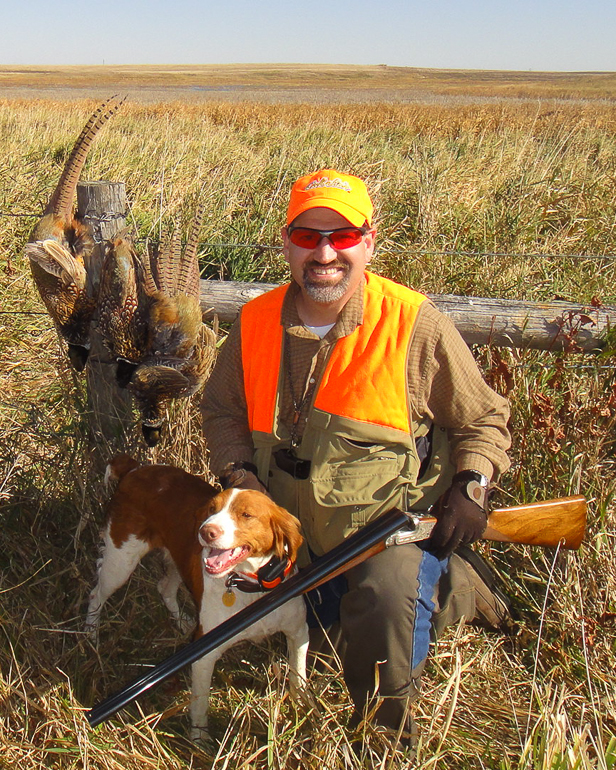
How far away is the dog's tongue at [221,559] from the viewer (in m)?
2.46

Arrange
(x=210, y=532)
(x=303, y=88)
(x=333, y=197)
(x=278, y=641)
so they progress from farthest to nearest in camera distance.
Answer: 1. (x=303, y=88)
2. (x=278, y=641)
3. (x=333, y=197)
4. (x=210, y=532)

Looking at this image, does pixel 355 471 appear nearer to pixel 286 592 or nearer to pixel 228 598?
pixel 286 592

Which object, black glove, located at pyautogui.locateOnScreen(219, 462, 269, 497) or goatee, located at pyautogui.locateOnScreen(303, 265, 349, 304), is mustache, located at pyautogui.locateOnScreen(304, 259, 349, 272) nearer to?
goatee, located at pyautogui.locateOnScreen(303, 265, 349, 304)

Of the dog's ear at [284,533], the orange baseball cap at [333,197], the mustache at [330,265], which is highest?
the orange baseball cap at [333,197]

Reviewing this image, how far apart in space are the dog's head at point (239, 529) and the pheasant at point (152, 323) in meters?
0.82

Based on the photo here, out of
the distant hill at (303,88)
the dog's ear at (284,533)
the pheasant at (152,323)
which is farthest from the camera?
the distant hill at (303,88)

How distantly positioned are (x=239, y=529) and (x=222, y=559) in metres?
0.12

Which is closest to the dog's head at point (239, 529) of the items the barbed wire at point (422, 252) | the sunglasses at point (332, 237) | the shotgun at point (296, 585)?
the shotgun at point (296, 585)

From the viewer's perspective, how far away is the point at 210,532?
2.42 meters

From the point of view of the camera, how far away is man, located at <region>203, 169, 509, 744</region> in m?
2.67

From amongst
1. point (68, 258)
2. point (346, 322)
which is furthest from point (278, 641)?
point (68, 258)

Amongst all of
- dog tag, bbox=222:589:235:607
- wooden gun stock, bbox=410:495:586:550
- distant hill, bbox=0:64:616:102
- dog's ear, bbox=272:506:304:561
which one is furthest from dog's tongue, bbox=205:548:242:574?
distant hill, bbox=0:64:616:102

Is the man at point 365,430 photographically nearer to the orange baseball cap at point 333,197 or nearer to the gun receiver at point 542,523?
the orange baseball cap at point 333,197

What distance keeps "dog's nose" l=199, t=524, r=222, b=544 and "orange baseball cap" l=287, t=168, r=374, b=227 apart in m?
1.34
